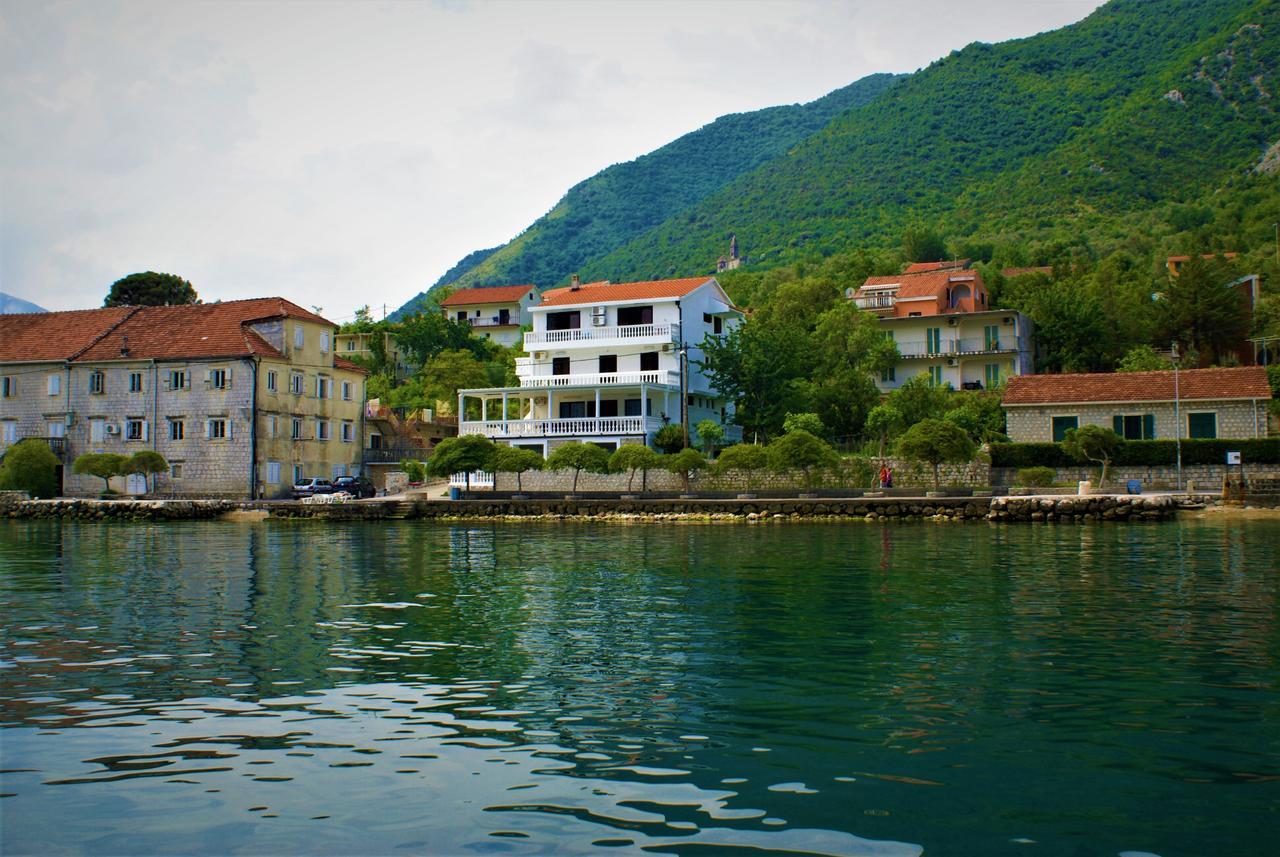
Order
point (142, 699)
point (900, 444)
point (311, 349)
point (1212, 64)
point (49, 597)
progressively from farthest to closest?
point (1212, 64) < point (311, 349) < point (900, 444) < point (49, 597) < point (142, 699)

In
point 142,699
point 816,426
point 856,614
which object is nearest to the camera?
point 142,699

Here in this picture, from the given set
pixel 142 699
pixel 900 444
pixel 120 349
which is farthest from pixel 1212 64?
pixel 142 699

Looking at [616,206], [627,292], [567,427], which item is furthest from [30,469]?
[616,206]

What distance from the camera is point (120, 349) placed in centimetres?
6194

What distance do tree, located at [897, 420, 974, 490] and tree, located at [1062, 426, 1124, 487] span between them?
5.14 metres

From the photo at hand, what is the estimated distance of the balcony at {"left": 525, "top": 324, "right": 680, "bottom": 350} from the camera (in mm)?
61031

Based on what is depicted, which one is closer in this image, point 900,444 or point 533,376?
point 900,444

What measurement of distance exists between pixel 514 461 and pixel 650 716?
136 ft

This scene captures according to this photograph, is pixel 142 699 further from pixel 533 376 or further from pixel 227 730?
pixel 533 376

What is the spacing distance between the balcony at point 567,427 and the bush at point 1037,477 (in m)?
19.2

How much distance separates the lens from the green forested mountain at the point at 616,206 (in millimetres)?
168375

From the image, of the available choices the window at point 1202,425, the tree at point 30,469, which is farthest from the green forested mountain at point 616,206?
the window at point 1202,425

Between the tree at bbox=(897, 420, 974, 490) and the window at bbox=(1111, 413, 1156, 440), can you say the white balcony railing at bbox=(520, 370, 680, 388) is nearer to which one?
the tree at bbox=(897, 420, 974, 490)

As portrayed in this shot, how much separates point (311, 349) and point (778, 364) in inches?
1043
